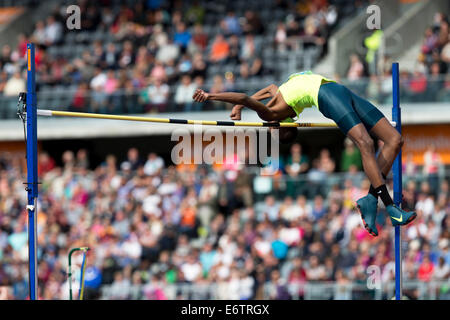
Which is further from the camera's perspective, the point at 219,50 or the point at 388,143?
the point at 219,50

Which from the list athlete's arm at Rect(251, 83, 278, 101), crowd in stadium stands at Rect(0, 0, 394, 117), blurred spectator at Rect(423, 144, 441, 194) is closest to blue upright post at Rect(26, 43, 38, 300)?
athlete's arm at Rect(251, 83, 278, 101)

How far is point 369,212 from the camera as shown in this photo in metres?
8.51

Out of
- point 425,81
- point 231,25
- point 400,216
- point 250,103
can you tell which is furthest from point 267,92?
point 231,25

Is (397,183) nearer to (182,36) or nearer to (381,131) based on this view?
(381,131)

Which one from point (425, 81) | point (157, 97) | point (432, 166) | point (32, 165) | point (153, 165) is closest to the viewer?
point (32, 165)

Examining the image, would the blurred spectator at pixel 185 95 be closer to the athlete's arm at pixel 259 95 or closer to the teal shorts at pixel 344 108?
the athlete's arm at pixel 259 95

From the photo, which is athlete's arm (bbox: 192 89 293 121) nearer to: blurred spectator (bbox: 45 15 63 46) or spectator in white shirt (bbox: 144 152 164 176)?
spectator in white shirt (bbox: 144 152 164 176)

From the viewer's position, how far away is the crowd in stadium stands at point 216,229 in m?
13.6

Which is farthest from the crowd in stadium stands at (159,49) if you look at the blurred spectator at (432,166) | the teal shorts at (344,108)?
the teal shorts at (344,108)

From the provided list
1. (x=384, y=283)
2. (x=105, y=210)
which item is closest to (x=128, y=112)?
(x=105, y=210)

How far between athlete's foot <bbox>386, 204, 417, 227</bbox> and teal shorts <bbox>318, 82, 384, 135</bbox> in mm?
760

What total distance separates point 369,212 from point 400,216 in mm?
255

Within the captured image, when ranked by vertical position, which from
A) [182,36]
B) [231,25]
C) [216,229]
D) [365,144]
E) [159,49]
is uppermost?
[231,25]

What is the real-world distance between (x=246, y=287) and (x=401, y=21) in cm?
682
